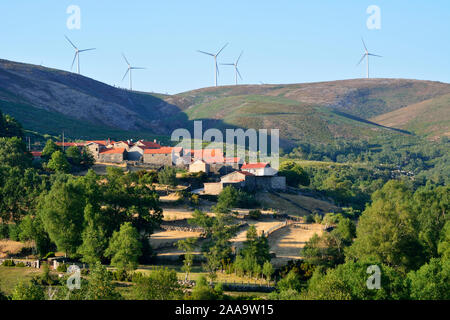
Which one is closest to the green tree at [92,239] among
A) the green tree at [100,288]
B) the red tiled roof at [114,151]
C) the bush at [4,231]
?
the bush at [4,231]

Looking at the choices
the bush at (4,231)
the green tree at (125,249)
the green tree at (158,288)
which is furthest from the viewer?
the bush at (4,231)

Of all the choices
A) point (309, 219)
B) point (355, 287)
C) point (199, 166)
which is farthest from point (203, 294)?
point (199, 166)

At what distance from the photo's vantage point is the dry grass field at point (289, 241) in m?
59.5

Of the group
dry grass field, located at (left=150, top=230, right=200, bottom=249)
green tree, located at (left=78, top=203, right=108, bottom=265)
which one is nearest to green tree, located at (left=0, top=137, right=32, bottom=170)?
dry grass field, located at (left=150, top=230, right=200, bottom=249)

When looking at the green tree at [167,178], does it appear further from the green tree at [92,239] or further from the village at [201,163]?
the green tree at [92,239]

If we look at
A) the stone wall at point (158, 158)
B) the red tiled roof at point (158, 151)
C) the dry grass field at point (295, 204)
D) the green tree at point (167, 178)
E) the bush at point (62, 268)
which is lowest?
the bush at point (62, 268)

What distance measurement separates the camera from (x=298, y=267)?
172ft

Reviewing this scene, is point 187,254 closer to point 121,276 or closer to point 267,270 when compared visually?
point 121,276

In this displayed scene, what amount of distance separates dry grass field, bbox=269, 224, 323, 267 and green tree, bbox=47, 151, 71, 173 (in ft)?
108

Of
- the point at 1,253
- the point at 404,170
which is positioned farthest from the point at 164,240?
the point at 404,170

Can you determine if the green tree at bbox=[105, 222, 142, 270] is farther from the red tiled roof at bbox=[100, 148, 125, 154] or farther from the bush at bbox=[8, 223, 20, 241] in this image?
the red tiled roof at bbox=[100, 148, 125, 154]

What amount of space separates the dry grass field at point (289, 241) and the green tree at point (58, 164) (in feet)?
108
